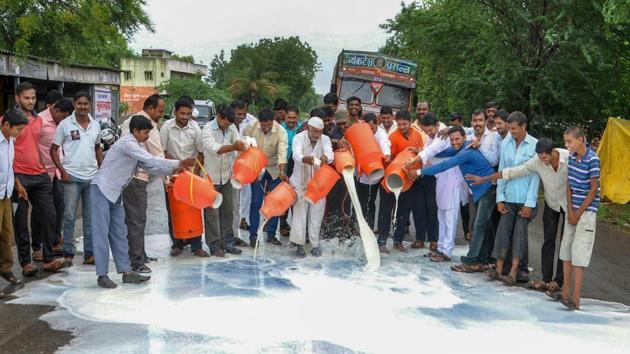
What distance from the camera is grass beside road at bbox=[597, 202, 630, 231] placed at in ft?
30.4

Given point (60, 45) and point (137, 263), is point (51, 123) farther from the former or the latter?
point (60, 45)

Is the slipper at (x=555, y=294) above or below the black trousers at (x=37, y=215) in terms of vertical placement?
below

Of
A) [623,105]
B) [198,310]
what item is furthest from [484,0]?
[198,310]

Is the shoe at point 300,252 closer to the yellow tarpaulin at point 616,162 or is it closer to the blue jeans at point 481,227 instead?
the blue jeans at point 481,227

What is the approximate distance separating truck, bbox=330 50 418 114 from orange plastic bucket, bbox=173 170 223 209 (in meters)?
8.96

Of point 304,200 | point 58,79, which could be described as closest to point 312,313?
point 304,200

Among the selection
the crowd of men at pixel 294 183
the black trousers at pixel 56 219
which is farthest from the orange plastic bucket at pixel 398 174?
the black trousers at pixel 56 219

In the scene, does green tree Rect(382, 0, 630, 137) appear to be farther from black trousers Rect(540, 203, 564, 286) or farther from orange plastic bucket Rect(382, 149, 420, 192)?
black trousers Rect(540, 203, 564, 286)

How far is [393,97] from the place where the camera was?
14203 millimetres

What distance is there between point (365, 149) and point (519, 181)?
4.93 ft

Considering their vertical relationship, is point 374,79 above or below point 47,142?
above

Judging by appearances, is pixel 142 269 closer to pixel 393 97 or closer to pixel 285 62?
pixel 393 97

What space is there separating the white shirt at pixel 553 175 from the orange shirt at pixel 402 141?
1504 mm

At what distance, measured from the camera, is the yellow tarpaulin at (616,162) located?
34.6ft
